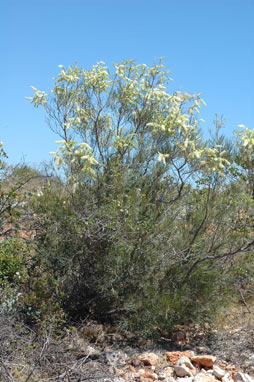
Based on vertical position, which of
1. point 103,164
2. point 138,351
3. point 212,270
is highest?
point 103,164

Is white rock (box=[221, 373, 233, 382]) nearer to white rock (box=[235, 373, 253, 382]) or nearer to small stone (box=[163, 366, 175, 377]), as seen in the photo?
white rock (box=[235, 373, 253, 382])

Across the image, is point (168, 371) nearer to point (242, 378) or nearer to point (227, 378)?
point (227, 378)

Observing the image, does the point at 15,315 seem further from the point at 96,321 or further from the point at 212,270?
the point at 212,270

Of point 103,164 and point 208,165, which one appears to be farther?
point 103,164

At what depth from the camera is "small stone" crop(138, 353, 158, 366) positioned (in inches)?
236

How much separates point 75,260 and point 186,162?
6.70 ft

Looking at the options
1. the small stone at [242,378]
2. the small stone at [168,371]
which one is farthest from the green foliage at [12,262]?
the small stone at [242,378]

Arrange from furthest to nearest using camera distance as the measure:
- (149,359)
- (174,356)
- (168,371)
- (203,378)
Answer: (174,356), (149,359), (168,371), (203,378)

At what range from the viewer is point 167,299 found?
22.2ft

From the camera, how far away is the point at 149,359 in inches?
236

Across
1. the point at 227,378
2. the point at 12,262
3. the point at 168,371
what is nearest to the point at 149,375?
the point at 168,371

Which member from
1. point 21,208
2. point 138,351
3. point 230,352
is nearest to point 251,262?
point 230,352

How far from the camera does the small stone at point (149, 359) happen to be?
599 cm

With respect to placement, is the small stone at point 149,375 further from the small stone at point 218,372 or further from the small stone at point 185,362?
the small stone at point 218,372
